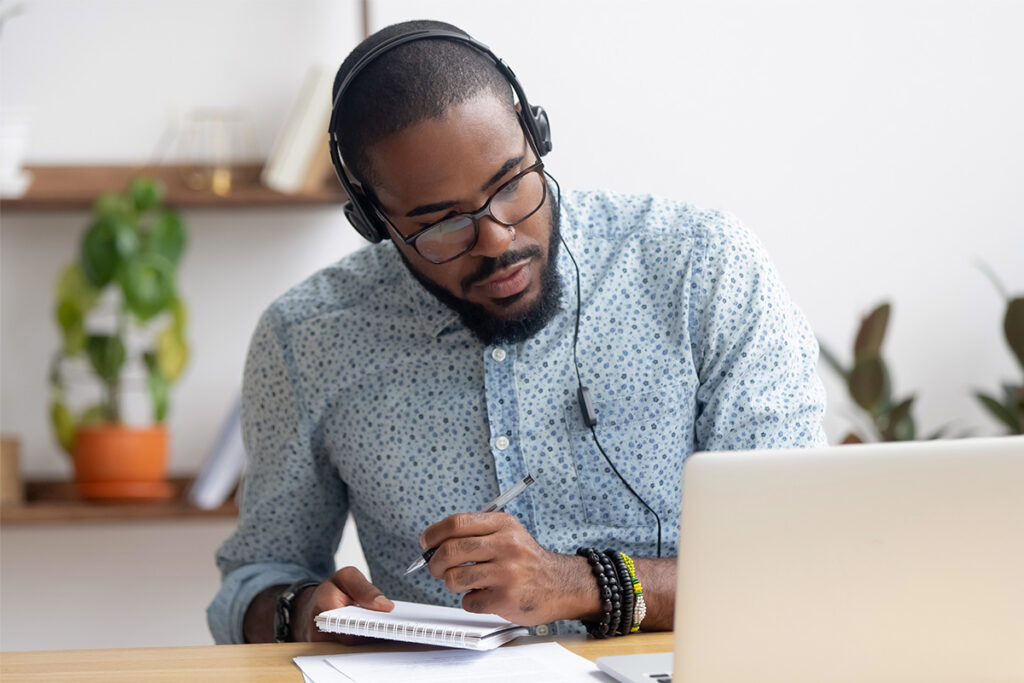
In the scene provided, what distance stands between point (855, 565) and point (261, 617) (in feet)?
2.80

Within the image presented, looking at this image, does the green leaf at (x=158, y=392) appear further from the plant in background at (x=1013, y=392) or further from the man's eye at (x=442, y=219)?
the plant in background at (x=1013, y=392)

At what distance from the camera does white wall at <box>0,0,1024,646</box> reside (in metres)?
2.45

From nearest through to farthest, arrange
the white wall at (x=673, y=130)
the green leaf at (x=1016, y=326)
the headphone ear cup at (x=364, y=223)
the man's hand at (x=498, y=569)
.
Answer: the man's hand at (x=498, y=569) → the headphone ear cup at (x=364, y=223) → the green leaf at (x=1016, y=326) → the white wall at (x=673, y=130)

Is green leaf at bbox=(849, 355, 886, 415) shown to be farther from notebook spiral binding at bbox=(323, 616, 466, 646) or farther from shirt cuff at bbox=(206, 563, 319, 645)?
notebook spiral binding at bbox=(323, 616, 466, 646)

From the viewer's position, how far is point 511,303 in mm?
1373

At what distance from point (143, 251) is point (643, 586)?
1.53m

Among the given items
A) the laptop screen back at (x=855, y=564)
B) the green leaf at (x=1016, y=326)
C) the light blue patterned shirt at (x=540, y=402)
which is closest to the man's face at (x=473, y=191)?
the light blue patterned shirt at (x=540, y=402)

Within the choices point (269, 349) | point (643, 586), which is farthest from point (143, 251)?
point (643, 586)

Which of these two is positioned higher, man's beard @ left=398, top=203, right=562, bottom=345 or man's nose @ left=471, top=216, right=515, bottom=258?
man's nose @ left=471, top=216, right=515, bottom=258

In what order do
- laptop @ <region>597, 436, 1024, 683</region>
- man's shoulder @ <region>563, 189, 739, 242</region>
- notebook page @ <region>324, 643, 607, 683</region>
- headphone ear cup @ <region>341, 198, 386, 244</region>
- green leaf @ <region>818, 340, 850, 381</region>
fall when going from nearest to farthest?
laptop @ <region>597, 436, 1024, 683</region> < notebook page @ <region>324, 643, 607, 683</region> < headphone ear cup @ <region>341, 198, 386, 244</region> < man's shoulder @ <region>563, 189, 739, 242</region> < green leaf @ <region>818, 340, 850, 381</region>

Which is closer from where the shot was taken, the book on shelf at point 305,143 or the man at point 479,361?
the man at point 479,361

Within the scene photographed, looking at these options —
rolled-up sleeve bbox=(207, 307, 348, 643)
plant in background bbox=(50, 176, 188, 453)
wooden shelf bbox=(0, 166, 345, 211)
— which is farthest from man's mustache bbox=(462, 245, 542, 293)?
plant in background bbox=(50, 176, 188, 453)

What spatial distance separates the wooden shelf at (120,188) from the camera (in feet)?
7.69

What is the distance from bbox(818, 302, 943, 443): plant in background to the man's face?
108 centimetres
